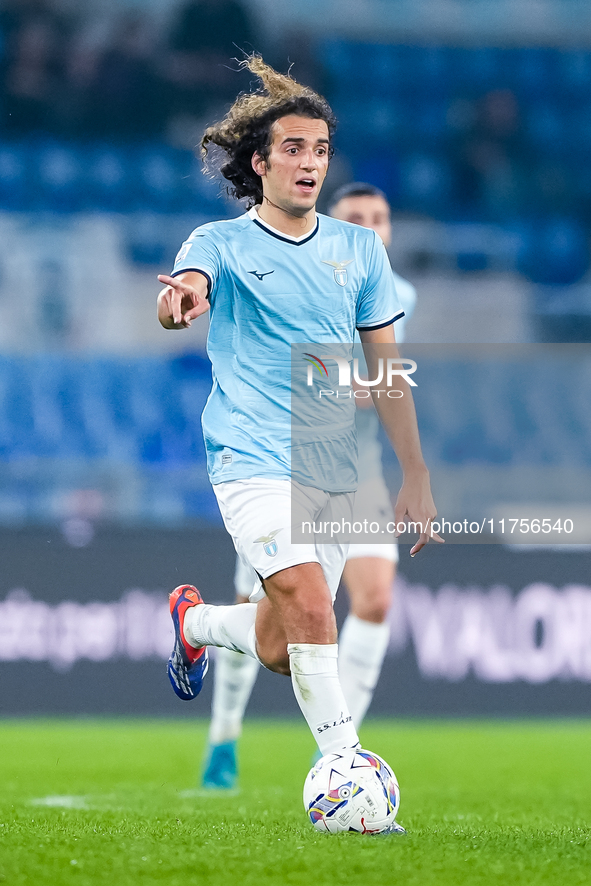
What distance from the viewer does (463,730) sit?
751cm

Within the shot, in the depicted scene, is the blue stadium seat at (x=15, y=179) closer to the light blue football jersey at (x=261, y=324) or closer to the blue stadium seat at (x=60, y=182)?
the blue stadium seat at (x=60, y=182)

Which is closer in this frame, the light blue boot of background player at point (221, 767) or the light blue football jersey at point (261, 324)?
the light blue football jersey at point (261, 324)

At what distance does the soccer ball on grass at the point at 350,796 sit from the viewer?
3.09 meters

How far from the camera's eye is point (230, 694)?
16.4ft

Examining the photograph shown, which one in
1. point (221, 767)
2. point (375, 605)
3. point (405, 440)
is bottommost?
point (221, 767)

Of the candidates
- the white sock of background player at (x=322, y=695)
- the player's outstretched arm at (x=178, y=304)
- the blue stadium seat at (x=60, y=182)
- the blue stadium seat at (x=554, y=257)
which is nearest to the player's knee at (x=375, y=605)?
the white sock of background player at (x=322, y=695)

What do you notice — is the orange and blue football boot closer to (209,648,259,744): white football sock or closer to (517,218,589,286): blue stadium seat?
(209,648,259,744): white football sock

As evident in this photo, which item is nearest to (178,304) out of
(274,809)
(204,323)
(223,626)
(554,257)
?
(223,626)

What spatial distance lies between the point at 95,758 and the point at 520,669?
282cm

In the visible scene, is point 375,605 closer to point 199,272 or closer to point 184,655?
point 184,655

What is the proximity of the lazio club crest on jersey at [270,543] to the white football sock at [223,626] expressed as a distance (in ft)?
1.55

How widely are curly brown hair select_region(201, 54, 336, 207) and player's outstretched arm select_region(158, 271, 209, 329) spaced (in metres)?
0.68

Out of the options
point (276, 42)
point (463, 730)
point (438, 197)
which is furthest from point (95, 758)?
point (276, 42)

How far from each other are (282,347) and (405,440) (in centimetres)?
45
